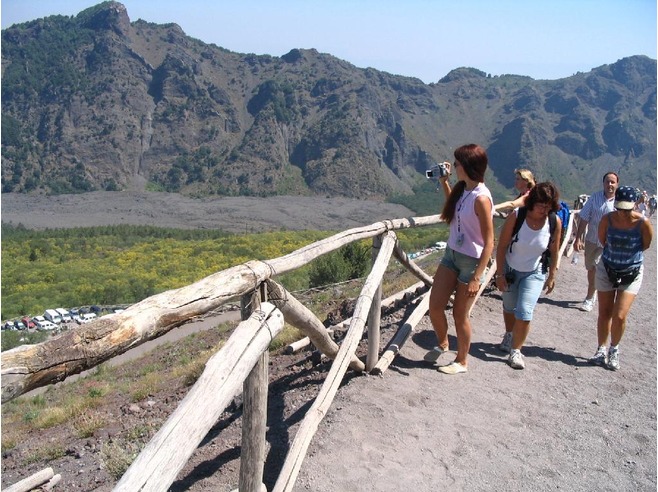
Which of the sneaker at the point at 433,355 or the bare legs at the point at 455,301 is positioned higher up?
the bare legs at the point at 455,301

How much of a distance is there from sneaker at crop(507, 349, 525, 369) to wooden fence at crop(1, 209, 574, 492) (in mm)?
1902

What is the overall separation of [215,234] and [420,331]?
336 feet

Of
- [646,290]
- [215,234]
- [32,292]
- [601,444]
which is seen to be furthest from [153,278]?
[601,444]

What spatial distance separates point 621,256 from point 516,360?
131cm

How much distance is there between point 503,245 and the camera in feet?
16.9

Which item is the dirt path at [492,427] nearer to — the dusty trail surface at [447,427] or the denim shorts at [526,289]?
the dusty trail surface at [447,427]

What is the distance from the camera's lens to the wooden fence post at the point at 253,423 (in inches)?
113

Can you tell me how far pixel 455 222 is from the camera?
475cm

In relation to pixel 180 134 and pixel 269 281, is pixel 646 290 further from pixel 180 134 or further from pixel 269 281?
pixel 180 134

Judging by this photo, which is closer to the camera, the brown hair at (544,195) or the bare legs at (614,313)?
the brown hair at (544,195)

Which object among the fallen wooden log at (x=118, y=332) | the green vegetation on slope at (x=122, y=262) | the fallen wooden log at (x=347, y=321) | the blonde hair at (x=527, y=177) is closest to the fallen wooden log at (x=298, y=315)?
the fallen wooden log at (x=118, y=332)

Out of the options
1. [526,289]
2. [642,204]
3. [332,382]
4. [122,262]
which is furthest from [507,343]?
[122,262]

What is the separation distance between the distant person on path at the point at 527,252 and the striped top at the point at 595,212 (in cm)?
204

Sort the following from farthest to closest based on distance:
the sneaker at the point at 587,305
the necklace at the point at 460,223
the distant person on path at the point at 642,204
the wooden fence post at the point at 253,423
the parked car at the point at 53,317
→ the parked car at the point at 53,317
the sneaker at the point at 587,305
the distant person on path at the point at 642,204
the necklace at the point at 460,223
the wooden fence post at the point at 253,423
